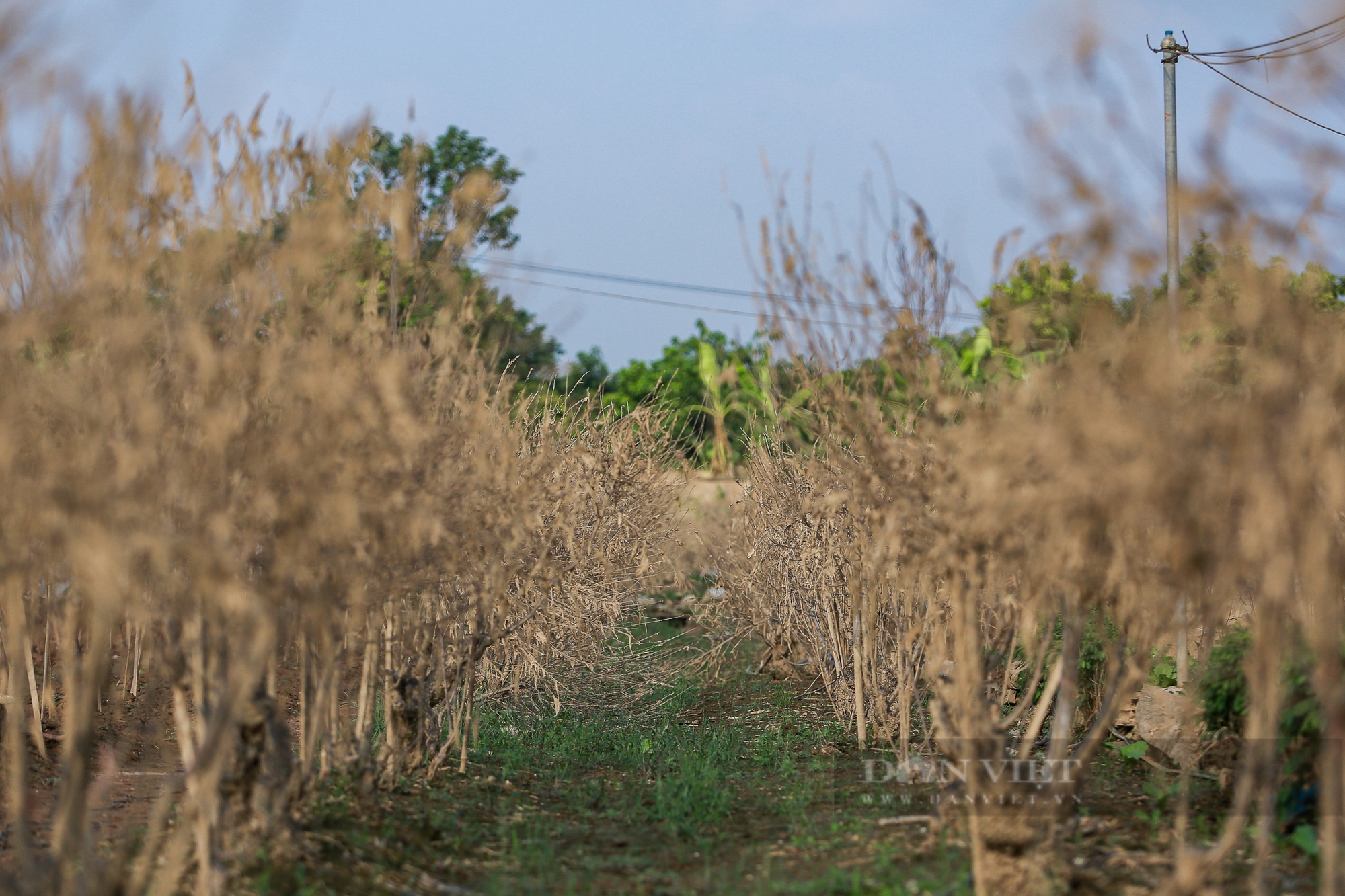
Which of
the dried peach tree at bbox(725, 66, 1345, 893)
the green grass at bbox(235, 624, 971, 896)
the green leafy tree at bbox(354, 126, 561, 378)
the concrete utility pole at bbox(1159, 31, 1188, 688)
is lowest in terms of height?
the green grass at bbox(235, 624, 971, 896)

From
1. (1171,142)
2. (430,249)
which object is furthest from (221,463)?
(1171,142)

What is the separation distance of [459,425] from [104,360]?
4.84 ft

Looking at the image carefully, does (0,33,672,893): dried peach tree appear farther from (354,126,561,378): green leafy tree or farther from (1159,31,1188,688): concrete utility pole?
(1159,31,1188,688): concrete utility pole

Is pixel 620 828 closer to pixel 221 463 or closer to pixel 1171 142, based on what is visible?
pixel 221 463

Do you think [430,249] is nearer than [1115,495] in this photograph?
No

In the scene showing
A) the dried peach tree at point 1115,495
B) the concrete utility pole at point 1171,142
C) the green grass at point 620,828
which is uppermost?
the concrete utility pole at point 1171,142

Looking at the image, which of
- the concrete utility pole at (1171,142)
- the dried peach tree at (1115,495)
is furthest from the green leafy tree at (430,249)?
the concrete utility pole at (1171,142)

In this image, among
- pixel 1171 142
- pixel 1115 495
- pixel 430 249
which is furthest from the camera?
pixel 1171 142

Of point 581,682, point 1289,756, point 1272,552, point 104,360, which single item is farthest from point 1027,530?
point 581,682

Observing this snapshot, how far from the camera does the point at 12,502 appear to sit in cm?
312

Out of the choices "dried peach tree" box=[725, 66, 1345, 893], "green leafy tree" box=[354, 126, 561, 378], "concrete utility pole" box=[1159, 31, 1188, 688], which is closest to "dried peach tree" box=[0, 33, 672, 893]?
"green leafy tree" box=[354, 126, 561, 378]

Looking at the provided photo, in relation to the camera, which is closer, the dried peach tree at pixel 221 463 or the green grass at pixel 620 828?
the dried peach tree at pixel 221 463

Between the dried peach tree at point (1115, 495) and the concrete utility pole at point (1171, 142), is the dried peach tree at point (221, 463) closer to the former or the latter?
the dried peach tree at point (1115, 495)

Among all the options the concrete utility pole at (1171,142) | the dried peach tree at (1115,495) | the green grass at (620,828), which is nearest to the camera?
the dried peach tree at (1115,495)
